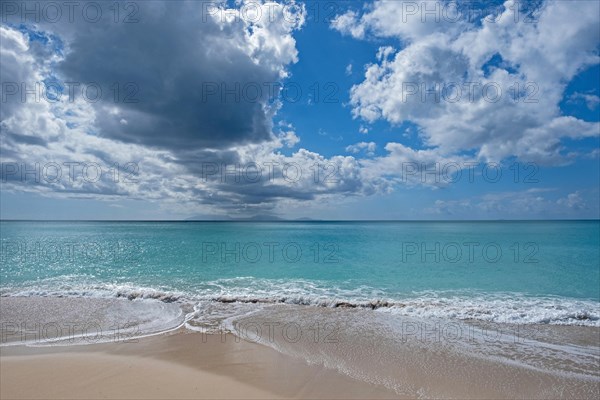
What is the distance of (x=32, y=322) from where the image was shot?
33.6 feet

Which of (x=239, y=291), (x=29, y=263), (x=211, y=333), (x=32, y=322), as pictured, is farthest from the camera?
(x=29, y=263)

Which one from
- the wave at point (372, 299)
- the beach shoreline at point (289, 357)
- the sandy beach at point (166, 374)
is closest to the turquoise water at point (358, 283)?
the wave at point (372, 299)

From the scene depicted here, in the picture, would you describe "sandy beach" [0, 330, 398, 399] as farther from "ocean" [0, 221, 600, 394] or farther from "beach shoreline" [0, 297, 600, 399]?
"ocean" [0, 221, 600, 394]

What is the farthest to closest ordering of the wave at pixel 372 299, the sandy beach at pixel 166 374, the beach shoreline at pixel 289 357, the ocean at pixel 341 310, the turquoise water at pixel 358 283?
the turquoise water at pixel 358 283 → the wave at pixel 372 299 → the ocean at pixel 341 310 → the beach shoreline at pixel 289 357 → the sandy beach at pixel 166 374

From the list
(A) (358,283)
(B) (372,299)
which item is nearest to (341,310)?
(B) (372,299)

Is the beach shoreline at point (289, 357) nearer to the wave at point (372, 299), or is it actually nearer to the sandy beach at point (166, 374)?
the sandy beach at point (166, 374)

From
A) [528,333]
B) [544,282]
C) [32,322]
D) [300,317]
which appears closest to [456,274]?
[544,282]

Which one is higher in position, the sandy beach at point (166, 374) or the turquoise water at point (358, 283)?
the sandy beach at point (166, 374)

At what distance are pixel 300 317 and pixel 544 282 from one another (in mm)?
16980

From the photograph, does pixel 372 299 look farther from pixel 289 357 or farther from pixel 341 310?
pixel 289 357

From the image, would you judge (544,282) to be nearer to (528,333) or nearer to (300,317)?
(528,333)

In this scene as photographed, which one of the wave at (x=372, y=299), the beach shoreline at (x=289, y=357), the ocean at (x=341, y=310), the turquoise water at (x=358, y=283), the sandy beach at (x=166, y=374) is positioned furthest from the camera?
the turquoise water at (x=358, y=283)

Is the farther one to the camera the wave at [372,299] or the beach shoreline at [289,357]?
the wave at [372,299]

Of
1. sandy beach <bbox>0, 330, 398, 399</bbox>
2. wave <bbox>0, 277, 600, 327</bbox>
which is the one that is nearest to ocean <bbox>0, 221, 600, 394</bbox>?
wave <bbox>0, 277, 600, 327</bbox>
